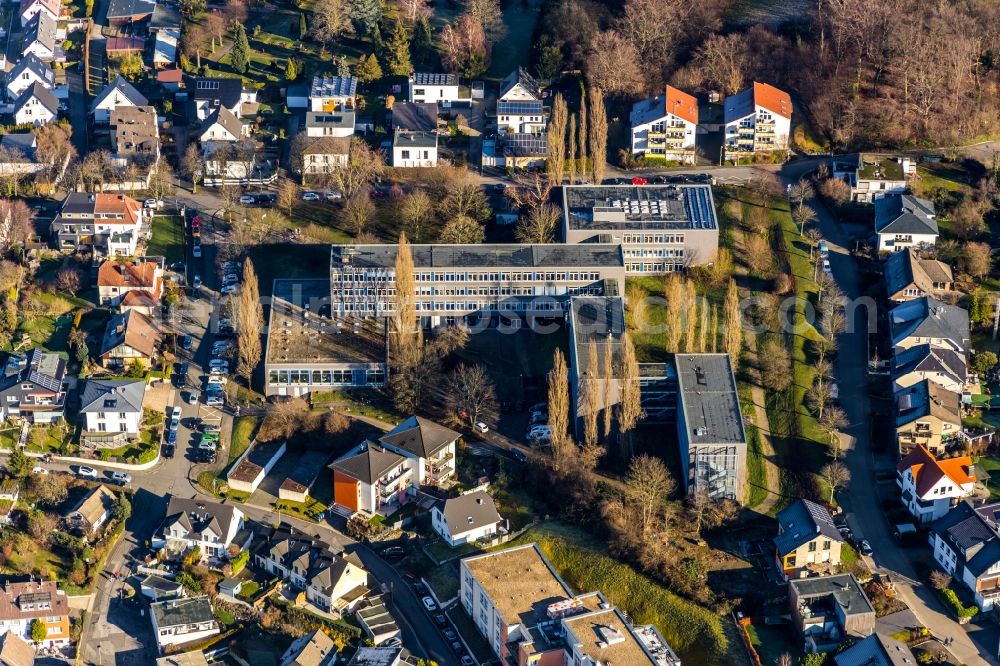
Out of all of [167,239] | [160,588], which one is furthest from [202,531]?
[167,239]

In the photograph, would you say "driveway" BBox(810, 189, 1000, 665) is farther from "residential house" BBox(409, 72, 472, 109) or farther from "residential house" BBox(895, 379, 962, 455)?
"residential house" BBox(409, 72, 472, 109)

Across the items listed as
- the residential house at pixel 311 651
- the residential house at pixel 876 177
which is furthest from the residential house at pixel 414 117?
the residential house at pixel 311 651

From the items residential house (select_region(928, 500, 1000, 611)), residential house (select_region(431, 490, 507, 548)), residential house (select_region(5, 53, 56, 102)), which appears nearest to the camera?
residential house (select_region(928, 500, 1000, 611))

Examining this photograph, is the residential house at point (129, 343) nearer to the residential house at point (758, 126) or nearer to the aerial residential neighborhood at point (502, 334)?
the aerial residential neighborhood at point (502, 334)

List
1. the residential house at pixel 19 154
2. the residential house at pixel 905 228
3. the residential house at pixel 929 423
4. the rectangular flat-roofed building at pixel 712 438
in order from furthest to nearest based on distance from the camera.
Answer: the residential house at pixel 19 154 → the residential house at pixel 905 228 → the residential house at pixel 929 423 → the rectangular flat-roofed building at pixel 712 438

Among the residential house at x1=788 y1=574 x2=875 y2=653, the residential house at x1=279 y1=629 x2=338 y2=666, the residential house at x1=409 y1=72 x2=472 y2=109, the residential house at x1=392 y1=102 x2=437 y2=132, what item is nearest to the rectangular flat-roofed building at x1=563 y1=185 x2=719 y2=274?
the residential house at x1=392 y1=102 x2=437 y2=132

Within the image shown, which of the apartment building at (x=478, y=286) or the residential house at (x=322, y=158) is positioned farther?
Answer: the residential house at (x=322, y=158)

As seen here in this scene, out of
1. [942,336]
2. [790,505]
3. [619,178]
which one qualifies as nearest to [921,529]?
[790,505]
